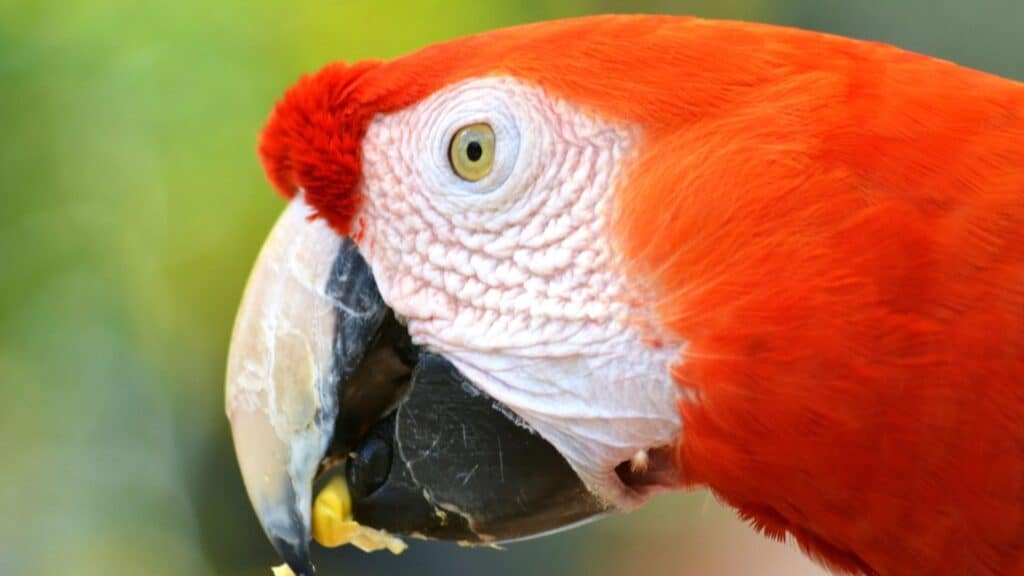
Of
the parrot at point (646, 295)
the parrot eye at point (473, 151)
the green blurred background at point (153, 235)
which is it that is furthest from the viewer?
the green blurred background at point (153, 235)

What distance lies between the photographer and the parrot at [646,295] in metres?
0.55

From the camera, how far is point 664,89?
612 mm

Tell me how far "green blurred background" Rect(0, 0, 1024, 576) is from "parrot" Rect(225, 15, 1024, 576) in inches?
29.2

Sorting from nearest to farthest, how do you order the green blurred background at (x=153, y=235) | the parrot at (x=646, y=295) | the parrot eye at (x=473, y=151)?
the parrot at (x=646, y=295) < the parrot eye at (x=473, y=151) < the green blurred background at (x=153, y=235)

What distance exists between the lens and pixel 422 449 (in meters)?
0.71

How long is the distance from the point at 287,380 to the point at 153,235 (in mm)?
854

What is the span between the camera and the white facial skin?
625 mm

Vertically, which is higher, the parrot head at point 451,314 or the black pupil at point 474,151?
the black pupil at point 474,151

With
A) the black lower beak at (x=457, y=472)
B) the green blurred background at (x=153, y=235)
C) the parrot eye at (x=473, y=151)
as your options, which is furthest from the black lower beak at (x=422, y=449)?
the green blurred background at (x=153, y=235)

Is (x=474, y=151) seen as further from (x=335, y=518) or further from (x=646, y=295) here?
(x=335, y=518)

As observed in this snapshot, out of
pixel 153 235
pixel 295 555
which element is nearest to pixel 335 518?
pixel 295 555


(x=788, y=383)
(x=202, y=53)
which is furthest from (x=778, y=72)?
(x=202, y=53)

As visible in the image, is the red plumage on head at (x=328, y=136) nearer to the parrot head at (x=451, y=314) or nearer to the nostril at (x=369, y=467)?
the parrot head at (x=451, y=314)

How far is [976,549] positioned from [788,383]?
15 cm
